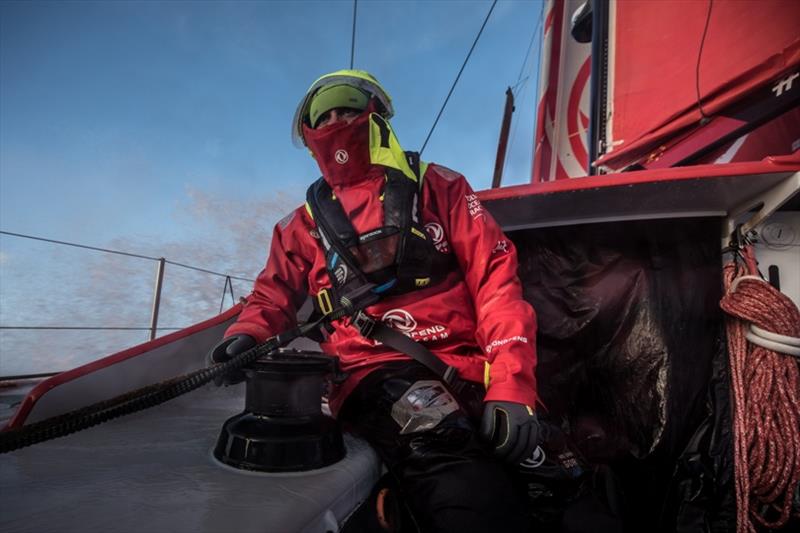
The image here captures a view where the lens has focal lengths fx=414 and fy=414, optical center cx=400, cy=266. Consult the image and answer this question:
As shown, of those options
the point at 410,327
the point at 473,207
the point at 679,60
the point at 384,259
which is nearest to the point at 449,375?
the point at 410,327

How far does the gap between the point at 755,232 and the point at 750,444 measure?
2.88 ft

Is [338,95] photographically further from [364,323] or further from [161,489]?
[161,489]

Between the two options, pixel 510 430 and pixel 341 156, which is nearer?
pixel 510 430

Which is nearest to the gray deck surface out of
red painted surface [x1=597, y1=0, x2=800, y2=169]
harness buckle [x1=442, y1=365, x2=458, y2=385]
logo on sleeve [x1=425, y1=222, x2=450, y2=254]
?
harness buckle [x1=442, y1=365, x2=458, y2=385]

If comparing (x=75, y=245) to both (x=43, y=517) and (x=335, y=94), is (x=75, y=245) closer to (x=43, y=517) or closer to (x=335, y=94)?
(x=335, y=94)

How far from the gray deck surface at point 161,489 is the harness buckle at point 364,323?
14.0 inches

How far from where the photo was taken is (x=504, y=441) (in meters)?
1.15

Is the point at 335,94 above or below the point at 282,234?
above

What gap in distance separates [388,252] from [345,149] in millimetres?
459

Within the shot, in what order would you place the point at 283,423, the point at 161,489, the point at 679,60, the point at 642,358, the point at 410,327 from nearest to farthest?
the point at 161,489 < the point at 283,423 < the point at 410,327 < the point at 642,358 < the point at 679,60

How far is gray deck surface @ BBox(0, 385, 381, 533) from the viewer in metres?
0.79

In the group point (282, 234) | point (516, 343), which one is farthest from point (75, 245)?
point (516, 343)

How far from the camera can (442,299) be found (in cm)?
154

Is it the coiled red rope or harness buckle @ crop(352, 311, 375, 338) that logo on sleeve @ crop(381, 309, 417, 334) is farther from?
the coiled red rope
